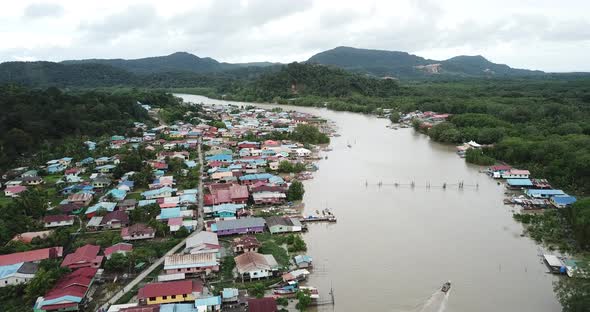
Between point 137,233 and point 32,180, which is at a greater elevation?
point 32,180

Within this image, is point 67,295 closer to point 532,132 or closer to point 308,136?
point 308,136

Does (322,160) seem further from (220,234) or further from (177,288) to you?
(177,288)

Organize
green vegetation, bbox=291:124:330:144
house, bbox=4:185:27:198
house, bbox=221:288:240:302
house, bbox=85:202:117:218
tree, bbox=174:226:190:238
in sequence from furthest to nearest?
green vegetation, bbox=291:124:330:144 < house, bbox=4:185:27:198 < house, bbox=85:202:117:218 < tree, bbox=174:226:190:238 < house, bbox=221:288:240:302

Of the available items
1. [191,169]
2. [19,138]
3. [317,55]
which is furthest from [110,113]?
[317,55]

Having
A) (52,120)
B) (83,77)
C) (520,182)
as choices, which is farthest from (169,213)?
(83,77)

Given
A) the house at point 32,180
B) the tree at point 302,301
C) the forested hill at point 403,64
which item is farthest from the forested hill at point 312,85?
the forested hill at point 403,64

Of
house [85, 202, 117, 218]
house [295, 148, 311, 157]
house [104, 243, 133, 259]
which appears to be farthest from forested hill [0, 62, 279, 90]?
house [104, 243, 133, 259]

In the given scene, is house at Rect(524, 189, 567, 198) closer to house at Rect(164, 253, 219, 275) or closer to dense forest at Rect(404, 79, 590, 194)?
dense forest at Rect(404, 79, 590, 194)
